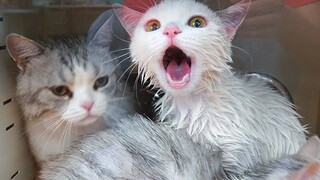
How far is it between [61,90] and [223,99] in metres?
0.25

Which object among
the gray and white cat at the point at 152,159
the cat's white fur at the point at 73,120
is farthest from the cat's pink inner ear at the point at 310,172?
the cat's white fur at the point at 73,120

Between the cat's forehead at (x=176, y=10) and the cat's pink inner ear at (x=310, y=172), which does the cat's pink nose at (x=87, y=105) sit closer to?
the cat's forehead at (x=176, y=10)

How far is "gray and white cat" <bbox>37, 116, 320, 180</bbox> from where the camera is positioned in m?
0.65

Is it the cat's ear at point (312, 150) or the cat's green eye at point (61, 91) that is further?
the cat's green eye at point (61, 91)

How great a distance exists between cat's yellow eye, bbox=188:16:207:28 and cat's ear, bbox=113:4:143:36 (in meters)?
0.08

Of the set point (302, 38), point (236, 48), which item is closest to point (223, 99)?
point (236, 48)

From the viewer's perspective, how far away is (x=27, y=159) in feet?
2.68

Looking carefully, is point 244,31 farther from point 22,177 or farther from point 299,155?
point 22,177

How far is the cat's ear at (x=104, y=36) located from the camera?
73 cm

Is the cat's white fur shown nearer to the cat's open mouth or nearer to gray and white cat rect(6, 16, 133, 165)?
gray and white cat rect(6, 16, 133, 165)

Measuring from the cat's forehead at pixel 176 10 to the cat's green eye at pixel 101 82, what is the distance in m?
0.11

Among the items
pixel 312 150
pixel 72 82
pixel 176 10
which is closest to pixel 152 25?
pixel 176 10

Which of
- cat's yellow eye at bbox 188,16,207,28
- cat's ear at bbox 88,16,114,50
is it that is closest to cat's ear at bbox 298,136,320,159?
cat's yellow eye at bbox 188,16,207,28

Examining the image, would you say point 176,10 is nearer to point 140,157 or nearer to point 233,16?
point 233,16
